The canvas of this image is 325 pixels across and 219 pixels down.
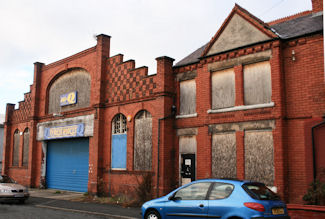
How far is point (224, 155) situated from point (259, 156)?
165 cm

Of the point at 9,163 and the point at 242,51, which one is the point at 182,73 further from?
the point at 9,163

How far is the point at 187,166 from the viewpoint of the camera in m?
15.9

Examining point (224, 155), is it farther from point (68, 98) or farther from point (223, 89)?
point (68, 98)

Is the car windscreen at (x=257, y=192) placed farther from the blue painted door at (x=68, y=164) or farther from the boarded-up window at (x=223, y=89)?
the blue painted door at (x=68, y=164)

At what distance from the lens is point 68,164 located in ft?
73.5

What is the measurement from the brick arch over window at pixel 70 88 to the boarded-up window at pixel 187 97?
22.6 feet

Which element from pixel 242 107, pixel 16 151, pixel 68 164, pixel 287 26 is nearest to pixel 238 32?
pixel 287 26

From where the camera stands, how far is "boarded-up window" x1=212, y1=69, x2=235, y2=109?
47.6 feet

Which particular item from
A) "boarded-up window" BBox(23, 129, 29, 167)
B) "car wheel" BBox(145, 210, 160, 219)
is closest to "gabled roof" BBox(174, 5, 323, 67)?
"car wheel" BBox(145, 210, 160, 219)

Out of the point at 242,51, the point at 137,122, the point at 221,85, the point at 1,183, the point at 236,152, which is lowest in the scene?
the point at 1,183

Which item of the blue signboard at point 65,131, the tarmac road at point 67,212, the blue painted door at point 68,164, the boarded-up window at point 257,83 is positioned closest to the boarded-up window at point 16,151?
the blue painted door at point 68,164

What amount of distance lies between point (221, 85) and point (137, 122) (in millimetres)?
5125

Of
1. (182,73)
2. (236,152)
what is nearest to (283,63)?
(236,152)

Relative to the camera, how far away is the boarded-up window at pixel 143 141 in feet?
55.6
